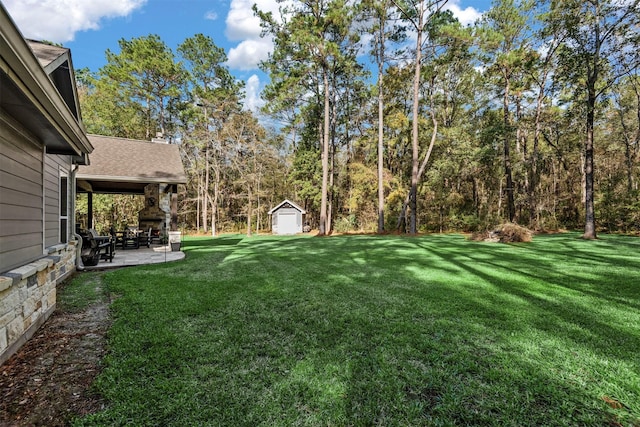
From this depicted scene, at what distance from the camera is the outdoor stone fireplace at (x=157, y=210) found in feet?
31.8

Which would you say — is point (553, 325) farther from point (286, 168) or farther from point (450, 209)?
point (286, 168)

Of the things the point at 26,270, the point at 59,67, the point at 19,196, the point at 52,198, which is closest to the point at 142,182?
the point at 52,198

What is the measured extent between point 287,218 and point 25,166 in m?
18.5

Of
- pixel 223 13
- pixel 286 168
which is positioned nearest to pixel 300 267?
pixel 223 13

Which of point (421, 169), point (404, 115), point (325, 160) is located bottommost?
point (421, 169)

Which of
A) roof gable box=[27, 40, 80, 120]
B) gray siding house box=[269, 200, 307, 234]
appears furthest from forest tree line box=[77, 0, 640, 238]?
roof gable box=[27, 40, 80, 120]

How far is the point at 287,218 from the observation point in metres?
21.4

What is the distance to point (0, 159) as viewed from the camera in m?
2.43

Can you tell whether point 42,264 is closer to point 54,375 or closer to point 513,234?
point 54,375

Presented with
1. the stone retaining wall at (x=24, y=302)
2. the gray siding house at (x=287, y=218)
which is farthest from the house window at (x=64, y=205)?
the gray siding house at (x=287, y=218)

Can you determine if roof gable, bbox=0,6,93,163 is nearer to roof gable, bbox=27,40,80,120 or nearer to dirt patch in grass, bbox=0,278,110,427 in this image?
roof gable, bbox=27,40,80,120

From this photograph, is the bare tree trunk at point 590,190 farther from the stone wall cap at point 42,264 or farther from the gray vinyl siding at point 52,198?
the gray vinyl siding at point 52,198

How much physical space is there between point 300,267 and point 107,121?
20.8 m

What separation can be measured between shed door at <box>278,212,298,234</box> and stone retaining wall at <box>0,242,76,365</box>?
17.8 metres
